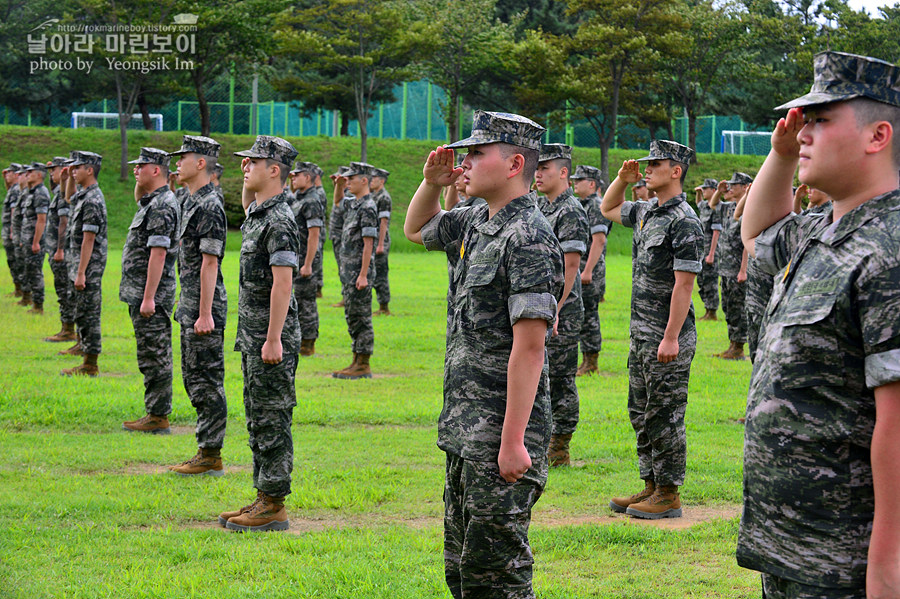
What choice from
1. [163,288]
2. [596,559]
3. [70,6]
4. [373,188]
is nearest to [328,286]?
[373,188]

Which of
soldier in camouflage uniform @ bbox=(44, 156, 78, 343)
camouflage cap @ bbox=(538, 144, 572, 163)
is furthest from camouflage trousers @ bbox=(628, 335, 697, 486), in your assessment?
soldier in camouflage uniform @ bbox=(44, 156, 78, 343)

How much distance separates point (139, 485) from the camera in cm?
689

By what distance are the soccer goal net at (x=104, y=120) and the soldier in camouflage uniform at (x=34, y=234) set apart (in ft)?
91.8

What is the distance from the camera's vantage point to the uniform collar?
150 inches

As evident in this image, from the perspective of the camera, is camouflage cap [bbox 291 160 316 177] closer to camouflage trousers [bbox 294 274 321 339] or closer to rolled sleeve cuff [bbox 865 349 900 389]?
camouflage trousers [bbox 294 274 321 339]

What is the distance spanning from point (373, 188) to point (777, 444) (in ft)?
44.7

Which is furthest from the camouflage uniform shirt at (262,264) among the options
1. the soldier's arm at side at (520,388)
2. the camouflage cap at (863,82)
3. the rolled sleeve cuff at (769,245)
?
the camouflage cap at (863,82)

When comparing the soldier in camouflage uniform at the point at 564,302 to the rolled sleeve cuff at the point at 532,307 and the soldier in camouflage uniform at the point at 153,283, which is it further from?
the rolled sleeve cuff at the point at 532,307

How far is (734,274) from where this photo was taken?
13938mm

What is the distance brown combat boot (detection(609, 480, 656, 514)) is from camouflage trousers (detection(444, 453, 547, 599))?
287 centimetres

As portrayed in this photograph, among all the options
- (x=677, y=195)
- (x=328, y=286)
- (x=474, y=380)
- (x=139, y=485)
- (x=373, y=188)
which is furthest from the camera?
(x=328, y=286)

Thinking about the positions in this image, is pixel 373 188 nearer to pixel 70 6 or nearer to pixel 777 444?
pixel 777 444

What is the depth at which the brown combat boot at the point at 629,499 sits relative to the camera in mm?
6484

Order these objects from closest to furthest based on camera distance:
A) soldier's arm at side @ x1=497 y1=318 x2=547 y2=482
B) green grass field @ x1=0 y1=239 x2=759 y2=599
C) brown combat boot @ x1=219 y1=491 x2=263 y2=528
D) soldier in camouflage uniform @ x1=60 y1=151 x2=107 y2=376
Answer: soldier's arm at side @ x1=497 y1=318 x2=547 y2=482, green grass field @ x1=0 y1=239 x2=759 y2=599, brown combat boot @ x1=219 y1=491 x2=263 y2=528, soldier in camouflage uniform @ x1=60 y1=151 x2=107 y2=376
